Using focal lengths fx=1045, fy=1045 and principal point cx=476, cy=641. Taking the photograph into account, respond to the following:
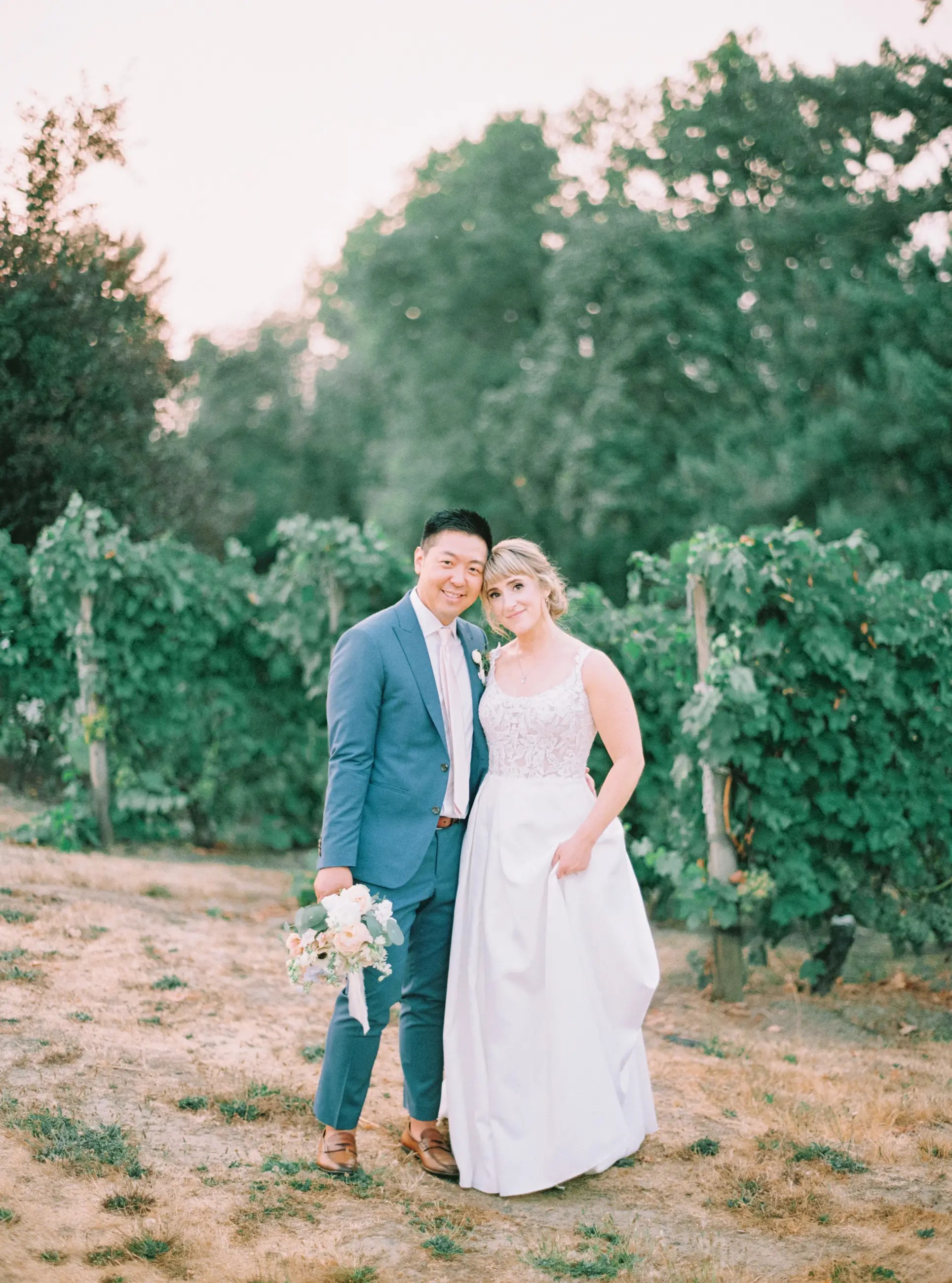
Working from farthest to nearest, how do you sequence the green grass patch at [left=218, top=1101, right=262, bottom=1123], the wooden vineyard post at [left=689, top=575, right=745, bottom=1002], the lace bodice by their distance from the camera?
the wooden vineyard post at [left=689, top=575, right=745, bottom=1002] → the green grass patch at [left=218, top=1101, right=262, bottom=1123] → the lace bodice

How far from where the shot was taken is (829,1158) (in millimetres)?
3373

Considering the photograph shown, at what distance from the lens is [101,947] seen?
4.85 m

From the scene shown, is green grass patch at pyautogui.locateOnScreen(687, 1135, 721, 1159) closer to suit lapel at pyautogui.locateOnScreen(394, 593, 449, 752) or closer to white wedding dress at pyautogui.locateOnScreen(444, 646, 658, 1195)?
white wedding dress at pyautogui.locateOnScreen(444, 646, 658, 1195)

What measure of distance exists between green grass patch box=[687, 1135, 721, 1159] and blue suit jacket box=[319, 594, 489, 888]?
1.38 meters

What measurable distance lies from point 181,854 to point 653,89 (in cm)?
2097

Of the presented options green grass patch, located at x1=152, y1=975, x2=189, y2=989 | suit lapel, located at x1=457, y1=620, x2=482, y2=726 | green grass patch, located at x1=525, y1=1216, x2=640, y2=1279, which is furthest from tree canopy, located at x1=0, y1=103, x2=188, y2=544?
green grass patch, located at x1=525, y1=1216, x2=640, y2=1279

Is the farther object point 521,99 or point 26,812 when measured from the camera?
point 521,99

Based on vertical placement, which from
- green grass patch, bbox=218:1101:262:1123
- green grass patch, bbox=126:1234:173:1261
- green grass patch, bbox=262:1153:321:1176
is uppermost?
green grass patch, bbox=126:1234:173:1261

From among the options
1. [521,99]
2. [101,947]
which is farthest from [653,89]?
[101,947]

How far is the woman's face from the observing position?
331cm

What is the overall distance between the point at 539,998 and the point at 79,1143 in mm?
1388

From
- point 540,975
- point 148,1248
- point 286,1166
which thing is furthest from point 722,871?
point 148,1248

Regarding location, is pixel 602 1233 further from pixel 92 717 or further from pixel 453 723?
pixel 92 717

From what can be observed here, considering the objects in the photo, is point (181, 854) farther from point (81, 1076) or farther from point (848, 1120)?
point (848, 1120)
